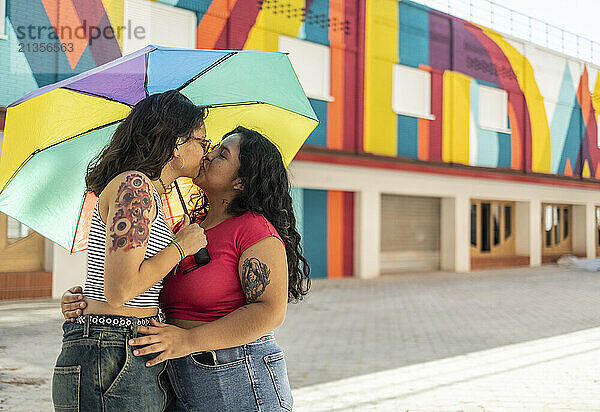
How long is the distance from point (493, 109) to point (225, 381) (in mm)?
20164

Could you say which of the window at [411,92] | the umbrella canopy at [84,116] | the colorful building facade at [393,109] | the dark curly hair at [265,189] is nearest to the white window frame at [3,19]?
the colorful building facade at [393,109]

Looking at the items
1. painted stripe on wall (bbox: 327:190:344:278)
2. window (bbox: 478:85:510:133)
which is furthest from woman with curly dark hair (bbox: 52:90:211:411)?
window (bbox: 478:85:510:133)

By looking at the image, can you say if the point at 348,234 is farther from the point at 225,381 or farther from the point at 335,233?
the point at 225,381

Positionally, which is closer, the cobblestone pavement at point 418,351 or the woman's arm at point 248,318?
the woman's arm at point 248,318

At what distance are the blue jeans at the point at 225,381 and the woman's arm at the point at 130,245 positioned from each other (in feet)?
1.19

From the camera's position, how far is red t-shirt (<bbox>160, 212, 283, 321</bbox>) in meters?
2.17

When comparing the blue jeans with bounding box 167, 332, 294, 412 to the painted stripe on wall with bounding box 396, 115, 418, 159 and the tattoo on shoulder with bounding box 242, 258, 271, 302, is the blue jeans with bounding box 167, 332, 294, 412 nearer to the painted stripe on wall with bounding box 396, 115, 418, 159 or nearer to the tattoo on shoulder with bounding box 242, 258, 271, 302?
the tattoo on shoulder with bounding box 242, 258, 271, 302

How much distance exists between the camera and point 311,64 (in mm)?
15828

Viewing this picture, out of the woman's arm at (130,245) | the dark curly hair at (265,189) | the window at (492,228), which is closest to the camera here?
the woman's arm at (130,245)

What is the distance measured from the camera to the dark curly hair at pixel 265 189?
2289mm

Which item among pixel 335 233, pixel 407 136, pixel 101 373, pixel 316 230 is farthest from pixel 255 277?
pixel 407 136

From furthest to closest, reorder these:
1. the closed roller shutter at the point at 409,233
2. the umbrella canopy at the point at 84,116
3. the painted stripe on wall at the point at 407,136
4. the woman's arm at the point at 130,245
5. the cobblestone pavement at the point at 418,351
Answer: the closed roller shutter at the point at 409,233
the painted stripe on wall at the point at 407,136
the cobblestone pavement at the point at 418,351
the umbrella canopy at the point at 84,116
the woman's arm at the point at 130,245

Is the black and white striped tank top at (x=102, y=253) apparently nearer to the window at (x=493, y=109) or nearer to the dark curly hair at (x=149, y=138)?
the dark curly hair at (x=149, y=138)

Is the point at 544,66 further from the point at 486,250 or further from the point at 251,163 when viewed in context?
the point at 251,163
